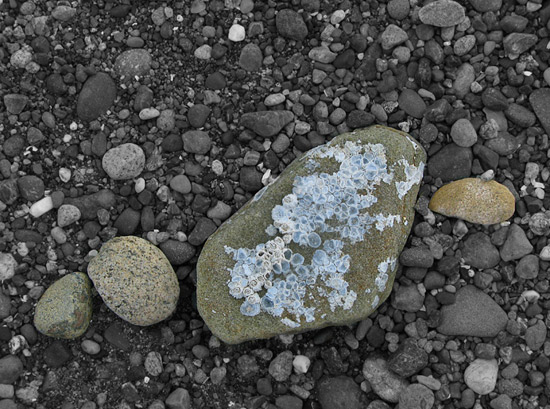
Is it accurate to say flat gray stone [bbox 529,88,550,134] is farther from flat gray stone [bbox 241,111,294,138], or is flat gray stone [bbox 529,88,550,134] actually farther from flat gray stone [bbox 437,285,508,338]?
flat gray stone [bbox 241,111,294,138]

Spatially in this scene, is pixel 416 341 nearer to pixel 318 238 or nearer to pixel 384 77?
pixel 318 238

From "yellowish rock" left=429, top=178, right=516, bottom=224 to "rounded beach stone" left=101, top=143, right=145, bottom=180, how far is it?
2.14m

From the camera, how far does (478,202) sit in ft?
12.7

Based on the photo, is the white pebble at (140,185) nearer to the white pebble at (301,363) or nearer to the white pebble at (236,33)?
the white pebble at (236,33)

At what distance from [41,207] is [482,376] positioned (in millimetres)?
3218

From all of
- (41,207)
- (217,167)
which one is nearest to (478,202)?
(217,167)

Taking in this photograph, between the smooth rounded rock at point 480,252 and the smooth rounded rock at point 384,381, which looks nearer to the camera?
the smooth rounded rock at point 384,381

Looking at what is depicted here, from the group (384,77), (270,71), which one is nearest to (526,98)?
(384,77)

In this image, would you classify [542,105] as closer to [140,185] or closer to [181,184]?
[181,184]

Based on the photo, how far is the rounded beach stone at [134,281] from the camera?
145 inches

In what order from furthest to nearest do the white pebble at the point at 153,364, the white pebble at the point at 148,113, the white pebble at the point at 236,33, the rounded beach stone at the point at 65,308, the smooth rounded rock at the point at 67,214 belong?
1. the white pebble at the point at 236,33
2. the white pebble at the point at 148,113
3. the smooth rounded rock at the point at 67,214
4. the white pebble at the point at 153,364
5. the rounded beach stone at the point at 65,308

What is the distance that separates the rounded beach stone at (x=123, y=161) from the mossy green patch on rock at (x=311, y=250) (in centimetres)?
78

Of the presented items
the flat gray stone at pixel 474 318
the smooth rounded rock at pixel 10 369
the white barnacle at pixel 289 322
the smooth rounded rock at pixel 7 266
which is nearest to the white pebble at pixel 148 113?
the smooth rounded rock at pixel 7 266

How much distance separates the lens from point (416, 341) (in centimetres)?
382
